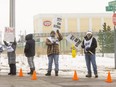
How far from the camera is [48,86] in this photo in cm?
1327

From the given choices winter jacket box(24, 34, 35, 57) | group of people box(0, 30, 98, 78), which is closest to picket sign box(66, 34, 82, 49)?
group of people box(0, 30, 98, 78)

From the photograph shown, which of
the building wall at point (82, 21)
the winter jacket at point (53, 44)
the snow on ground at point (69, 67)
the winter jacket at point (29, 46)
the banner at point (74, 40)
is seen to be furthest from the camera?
the building wall at point (82, 21)

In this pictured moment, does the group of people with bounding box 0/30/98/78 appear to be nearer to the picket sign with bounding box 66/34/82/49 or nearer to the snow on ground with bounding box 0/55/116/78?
the picket sign with bounding box 66/34/82/49

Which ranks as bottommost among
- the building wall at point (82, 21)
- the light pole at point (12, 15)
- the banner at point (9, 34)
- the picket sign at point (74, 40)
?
the picket sign at point (74, 40)

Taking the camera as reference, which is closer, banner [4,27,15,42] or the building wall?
banner [4,27,15,42]

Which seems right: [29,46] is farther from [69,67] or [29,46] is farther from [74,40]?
[69,67]

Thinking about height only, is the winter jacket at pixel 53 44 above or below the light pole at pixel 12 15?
below

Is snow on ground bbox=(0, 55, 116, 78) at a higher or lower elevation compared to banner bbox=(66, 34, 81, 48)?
lower

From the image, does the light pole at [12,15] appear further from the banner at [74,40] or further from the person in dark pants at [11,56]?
the banner at [74,40]

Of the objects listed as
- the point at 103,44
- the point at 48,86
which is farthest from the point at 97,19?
the point at 48,86

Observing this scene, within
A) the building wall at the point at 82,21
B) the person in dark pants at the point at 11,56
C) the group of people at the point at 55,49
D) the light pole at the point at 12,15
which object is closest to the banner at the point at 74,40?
the group of people at the point at 55,49

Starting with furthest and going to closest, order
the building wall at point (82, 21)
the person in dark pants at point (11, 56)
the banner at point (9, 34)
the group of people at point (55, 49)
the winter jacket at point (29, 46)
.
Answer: the building wall at point (82, 21), the banner at point (9, 34), the person in dark pants at point (11, 56), the winter jacket at point (29, 46), the group of people at point (55, 49)

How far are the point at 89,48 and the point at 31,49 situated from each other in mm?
2847

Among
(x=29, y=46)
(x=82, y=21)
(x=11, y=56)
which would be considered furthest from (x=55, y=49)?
(x=82, y=21)
